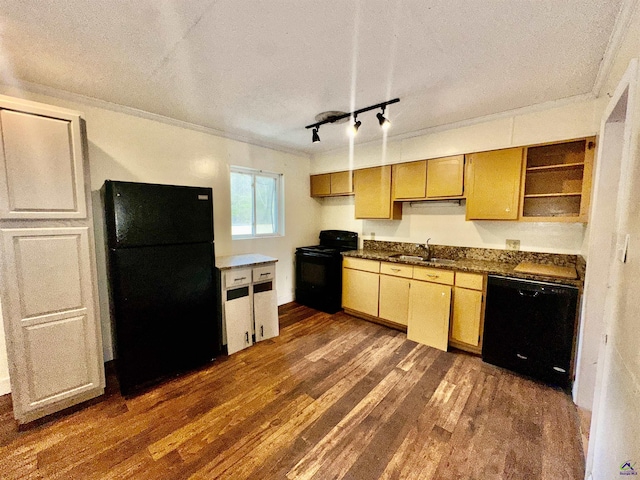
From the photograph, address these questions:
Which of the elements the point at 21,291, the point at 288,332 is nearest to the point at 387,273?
the point at 288,332

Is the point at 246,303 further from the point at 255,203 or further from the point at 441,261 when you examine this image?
the point at 441,261

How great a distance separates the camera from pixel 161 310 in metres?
2.21

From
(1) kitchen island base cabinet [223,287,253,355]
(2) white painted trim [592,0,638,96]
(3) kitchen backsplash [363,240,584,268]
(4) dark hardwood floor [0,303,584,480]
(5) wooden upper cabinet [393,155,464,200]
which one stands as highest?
(2) white painted trim [592,0,638,96]

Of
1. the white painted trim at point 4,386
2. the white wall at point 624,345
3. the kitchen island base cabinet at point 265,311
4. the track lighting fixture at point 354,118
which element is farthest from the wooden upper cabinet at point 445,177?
the white painted trim at point 4,386

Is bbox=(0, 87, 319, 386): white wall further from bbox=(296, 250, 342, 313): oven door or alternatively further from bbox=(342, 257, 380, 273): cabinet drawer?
bbox=(342, 257, 380, 273): cabinet drawer

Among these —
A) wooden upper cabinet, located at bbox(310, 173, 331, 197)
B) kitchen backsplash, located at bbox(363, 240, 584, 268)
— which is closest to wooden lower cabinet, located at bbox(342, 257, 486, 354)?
kitchen backsplash, located at bbox(363, 240, 584, 268)

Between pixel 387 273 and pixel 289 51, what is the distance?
8.31 ft

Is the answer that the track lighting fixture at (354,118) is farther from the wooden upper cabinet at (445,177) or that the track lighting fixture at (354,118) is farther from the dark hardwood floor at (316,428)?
the dark hardwood floor at (316,428)

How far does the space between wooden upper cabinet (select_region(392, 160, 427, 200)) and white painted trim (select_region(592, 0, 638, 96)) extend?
4.94ft

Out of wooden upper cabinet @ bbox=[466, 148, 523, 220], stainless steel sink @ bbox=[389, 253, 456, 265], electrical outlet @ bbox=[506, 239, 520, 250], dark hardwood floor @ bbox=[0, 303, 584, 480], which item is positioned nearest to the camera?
dark hardwood floor @ bbox=[0, 303, 584, 480]

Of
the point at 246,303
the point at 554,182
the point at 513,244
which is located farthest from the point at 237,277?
the point at 554,182

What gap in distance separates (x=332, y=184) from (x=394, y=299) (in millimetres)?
1989

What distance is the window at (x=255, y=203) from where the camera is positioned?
3.59m

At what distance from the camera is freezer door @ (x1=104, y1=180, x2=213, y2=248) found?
2.00m
